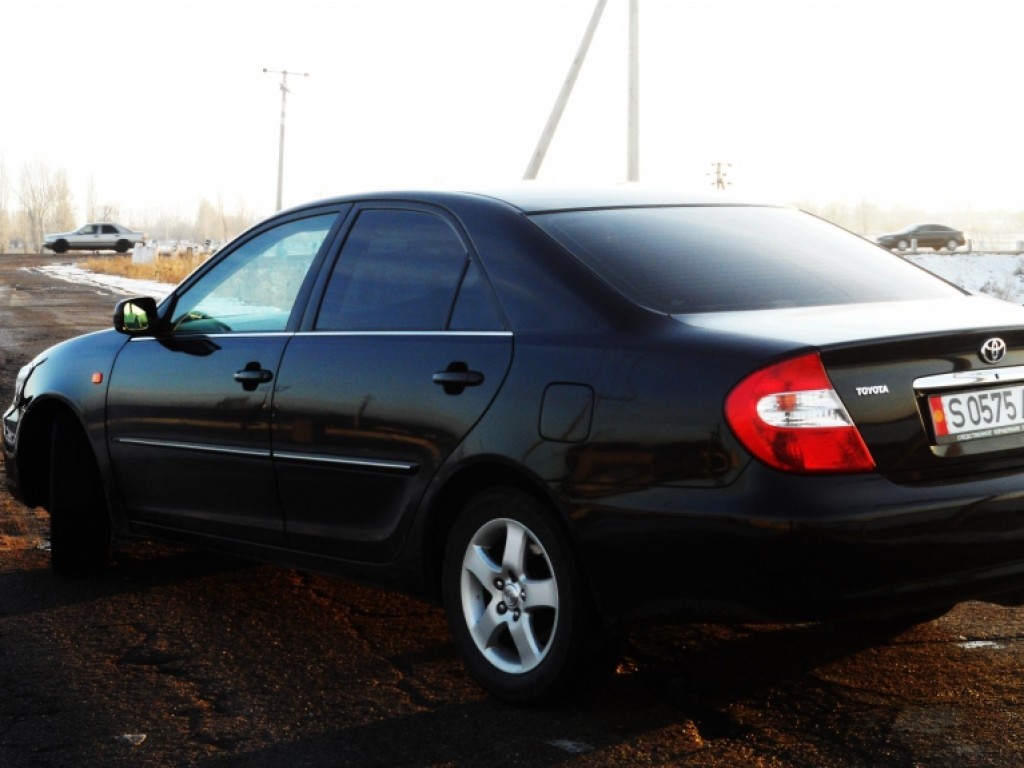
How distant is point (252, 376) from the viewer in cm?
495

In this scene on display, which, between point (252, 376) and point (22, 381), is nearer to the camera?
point (252, 376)

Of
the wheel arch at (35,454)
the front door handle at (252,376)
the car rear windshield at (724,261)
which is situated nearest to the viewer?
the car rear windshield at (724,261)

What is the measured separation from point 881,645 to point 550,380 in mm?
1575

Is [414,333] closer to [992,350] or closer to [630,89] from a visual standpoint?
[992,350]

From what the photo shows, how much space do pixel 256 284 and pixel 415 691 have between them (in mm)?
1749

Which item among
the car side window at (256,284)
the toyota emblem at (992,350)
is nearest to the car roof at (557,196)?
the car side window at (256,284)

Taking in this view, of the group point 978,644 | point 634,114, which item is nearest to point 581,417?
point 978,644

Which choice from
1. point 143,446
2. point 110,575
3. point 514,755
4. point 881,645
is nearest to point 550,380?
point 514,755

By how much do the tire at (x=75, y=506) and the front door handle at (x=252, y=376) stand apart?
1.21m

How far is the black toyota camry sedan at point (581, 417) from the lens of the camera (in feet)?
11.6

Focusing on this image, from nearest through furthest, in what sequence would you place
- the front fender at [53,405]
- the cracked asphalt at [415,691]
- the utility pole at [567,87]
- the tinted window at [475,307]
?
the cracked asphalt at [415,691] < the tinted window at [475,307] < the front fender at [53,405] < the utility pole at [567,87]

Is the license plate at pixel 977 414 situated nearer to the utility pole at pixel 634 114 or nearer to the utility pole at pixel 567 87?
the utility pole at pixel 634 114

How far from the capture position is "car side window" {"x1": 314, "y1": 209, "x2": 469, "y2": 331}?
4492 mm

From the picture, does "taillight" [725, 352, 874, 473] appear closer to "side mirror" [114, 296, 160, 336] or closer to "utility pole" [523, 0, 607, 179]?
"side mirror" [114, 296, 160, 336]
